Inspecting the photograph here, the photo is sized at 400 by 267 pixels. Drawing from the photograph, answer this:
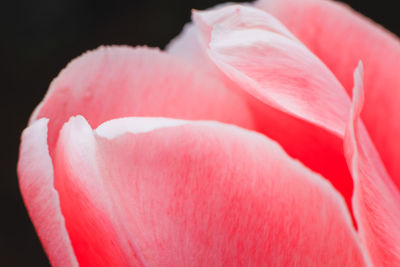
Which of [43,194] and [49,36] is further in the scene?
[49,36]

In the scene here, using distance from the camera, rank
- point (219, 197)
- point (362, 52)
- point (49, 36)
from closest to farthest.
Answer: point (219, 197), point (362, 52), point (49, 36)

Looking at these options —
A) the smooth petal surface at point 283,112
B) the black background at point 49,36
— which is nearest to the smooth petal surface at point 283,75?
the smooth petal surface at point 283,112

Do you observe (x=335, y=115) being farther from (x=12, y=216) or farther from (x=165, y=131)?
(x=12, y=216)

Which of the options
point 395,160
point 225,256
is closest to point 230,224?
point 225,256

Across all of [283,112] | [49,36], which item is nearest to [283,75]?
[283,112]

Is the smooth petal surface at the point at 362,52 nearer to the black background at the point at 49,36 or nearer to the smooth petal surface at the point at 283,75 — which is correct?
the smooth petal surface at the point at 283,75

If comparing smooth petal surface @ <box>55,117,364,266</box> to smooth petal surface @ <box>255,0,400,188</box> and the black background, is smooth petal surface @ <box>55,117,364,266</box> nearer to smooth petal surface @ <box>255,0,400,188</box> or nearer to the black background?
smooth petal surface @ <box>255,0,400,188</box>

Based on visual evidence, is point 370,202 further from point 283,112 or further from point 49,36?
point 49,36
